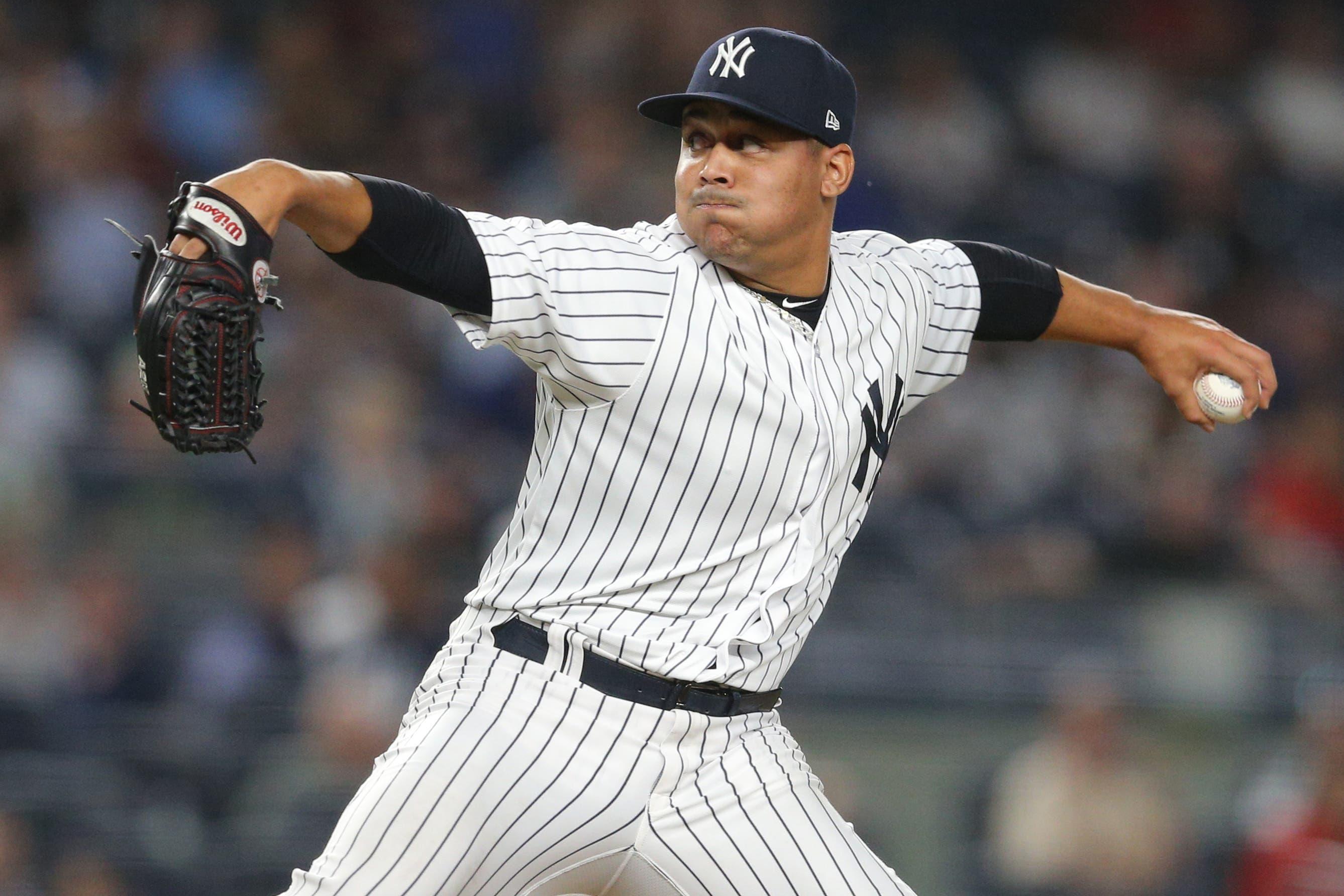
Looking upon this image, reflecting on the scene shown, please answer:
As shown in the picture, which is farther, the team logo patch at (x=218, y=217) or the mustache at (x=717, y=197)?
the mustache at (x=717, y=197)

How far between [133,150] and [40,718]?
2.22m

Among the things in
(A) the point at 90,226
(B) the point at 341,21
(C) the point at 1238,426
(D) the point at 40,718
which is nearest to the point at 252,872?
(D) the point at 40,718

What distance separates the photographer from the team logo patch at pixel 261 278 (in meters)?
1.95

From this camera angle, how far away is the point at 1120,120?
7.34 meters

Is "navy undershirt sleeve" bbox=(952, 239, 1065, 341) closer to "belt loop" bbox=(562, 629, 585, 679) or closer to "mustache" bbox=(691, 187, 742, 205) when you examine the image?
"mustache" bbox=(691, 187, 742, 205)

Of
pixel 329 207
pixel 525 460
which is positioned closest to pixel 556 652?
pixel 329 207

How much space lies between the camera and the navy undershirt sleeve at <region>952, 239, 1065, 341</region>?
2795mm

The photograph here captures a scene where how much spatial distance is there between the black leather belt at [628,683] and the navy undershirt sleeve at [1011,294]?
872 millimetres

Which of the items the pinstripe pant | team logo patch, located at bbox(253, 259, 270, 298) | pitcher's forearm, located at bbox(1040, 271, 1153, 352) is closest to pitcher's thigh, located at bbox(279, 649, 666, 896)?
the pinstripe pant

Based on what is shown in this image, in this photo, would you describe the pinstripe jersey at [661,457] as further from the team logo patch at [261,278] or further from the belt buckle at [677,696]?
the team logo patch at [261,278]

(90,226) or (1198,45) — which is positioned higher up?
(1198,45)

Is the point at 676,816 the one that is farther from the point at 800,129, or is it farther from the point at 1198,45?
the point at 1198,45

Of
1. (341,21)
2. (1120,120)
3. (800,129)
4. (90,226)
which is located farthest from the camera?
(1120,120)

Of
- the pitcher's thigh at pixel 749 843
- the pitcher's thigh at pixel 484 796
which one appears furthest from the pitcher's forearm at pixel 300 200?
the pitcher's thigh at pixel 749 843
